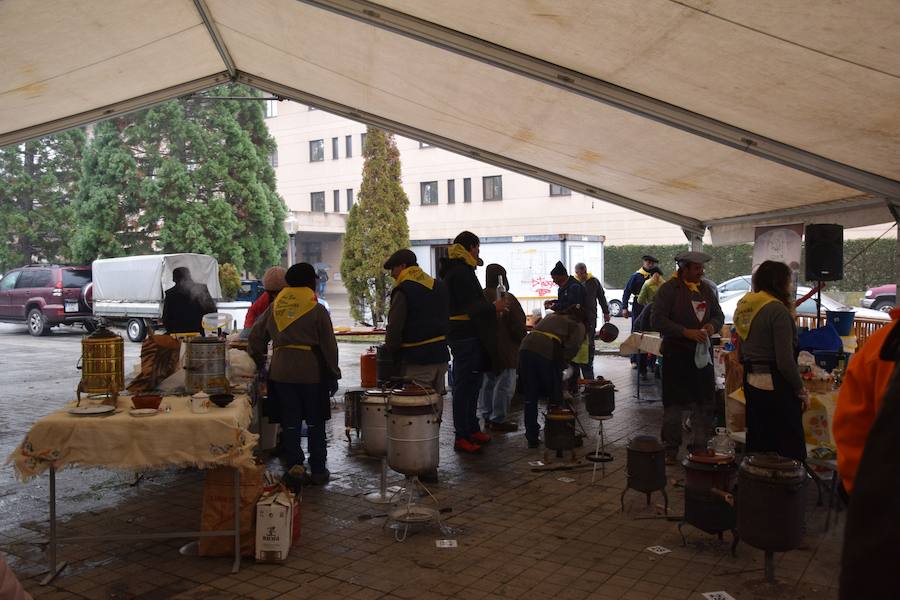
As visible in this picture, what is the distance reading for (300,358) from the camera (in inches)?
239

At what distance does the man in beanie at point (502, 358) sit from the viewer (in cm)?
825

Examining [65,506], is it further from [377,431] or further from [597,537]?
[597,537]

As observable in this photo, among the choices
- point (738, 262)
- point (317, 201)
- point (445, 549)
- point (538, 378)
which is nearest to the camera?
point (445, 549)

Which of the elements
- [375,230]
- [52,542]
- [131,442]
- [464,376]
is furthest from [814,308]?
[52,542]

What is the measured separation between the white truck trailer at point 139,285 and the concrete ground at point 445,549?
14.3 metres

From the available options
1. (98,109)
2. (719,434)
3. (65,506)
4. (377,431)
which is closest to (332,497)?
(377,431)

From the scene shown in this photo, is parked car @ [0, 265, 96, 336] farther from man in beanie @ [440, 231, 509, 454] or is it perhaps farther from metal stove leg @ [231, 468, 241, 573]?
metal stove leg @ [231, 468, 241, 573]

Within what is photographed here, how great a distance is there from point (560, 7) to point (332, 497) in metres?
4.09

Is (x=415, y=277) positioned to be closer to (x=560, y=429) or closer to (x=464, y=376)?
(x=464, y=376)

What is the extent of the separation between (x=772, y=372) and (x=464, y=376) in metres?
3.02

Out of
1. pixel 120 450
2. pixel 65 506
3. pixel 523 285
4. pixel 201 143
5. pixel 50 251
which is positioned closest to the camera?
pixel 120 450

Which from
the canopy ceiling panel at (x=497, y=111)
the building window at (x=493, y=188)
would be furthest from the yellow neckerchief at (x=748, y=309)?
the building window at (x=493, y=188)

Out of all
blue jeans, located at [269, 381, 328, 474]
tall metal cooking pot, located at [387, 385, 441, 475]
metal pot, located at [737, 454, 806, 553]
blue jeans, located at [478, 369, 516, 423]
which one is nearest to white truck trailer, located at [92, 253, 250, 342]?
blue jeans, located at [478, 369, 516, 423]

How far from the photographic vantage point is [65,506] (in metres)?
5.98
